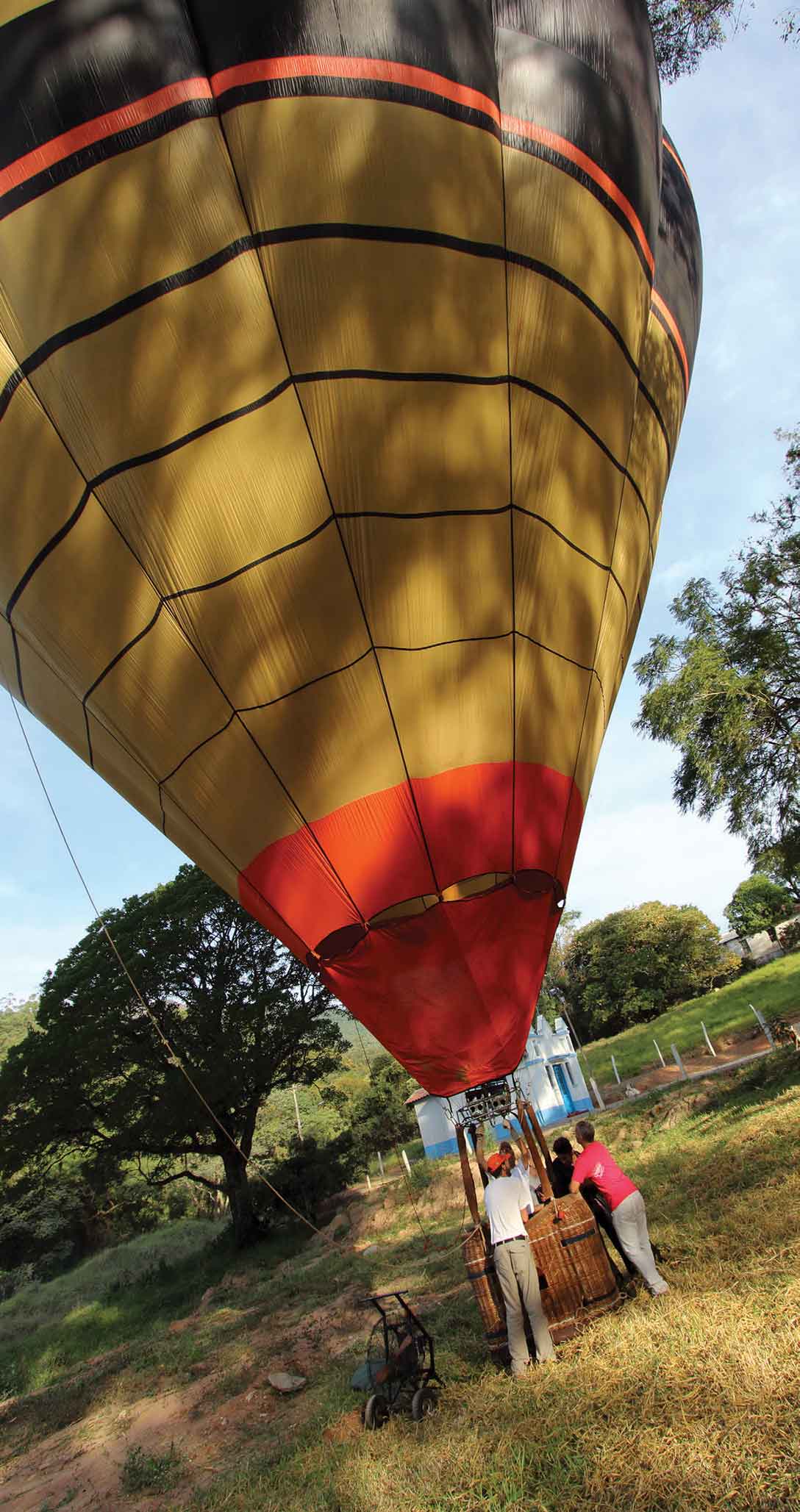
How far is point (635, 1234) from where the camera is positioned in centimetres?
390

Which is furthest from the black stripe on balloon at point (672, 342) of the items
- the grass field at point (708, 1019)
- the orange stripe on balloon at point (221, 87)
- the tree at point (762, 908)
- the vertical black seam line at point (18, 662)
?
the tree at point (762, 908)

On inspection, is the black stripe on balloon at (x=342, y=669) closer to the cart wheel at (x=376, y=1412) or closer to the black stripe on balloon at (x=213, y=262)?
the black stripe on balloon at (x=213, y=262)

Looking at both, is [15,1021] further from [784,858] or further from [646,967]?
[784,858]

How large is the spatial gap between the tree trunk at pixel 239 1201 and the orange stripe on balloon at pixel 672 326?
15.0 meters

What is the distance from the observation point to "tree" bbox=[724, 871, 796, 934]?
36.1 m

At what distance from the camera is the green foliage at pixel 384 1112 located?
25172 millimetres

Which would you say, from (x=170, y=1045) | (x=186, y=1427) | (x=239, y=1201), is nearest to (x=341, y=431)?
(x=186, y=1427)

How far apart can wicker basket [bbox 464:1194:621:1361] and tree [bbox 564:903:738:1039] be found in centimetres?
2955

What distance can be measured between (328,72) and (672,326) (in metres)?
2.26

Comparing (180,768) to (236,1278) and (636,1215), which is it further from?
(236,1278)

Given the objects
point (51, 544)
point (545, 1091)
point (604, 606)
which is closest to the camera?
point (51, 544)

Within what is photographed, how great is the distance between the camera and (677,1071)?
18.1 m

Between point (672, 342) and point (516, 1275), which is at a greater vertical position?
point (672, 342)

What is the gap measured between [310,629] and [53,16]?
7.06 ft
